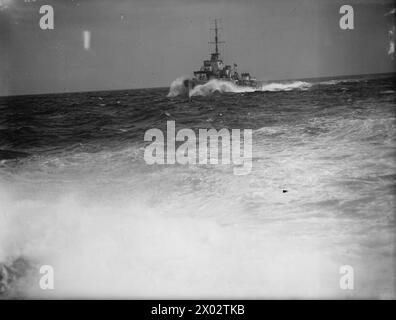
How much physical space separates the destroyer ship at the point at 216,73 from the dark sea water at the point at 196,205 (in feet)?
1.49

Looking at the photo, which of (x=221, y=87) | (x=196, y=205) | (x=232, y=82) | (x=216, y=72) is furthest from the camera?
(x=221, y=87)

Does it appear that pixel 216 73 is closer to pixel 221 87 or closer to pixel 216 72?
pixel 216 72

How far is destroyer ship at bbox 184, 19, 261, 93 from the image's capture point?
5.41 m

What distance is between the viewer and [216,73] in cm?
635

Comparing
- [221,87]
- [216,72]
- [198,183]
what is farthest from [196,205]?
[221,87]

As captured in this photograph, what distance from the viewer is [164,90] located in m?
5.53

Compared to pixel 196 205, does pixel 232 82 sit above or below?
above

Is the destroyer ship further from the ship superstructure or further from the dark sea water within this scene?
the dark sea water

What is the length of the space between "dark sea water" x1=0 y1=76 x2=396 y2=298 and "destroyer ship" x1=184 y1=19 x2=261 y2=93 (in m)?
0.45

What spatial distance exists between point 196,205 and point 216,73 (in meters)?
2.59

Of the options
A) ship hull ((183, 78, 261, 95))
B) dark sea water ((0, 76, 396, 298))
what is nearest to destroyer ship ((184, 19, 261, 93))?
ship hull ((183, 78, 261, 95))
